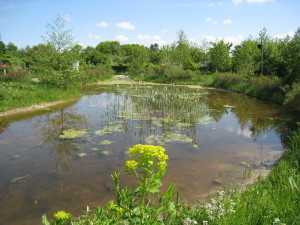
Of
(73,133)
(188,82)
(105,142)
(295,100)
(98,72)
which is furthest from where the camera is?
(98,72)

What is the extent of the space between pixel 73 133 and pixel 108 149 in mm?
1801

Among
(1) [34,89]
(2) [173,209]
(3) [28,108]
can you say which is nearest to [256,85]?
(1) [34,89]

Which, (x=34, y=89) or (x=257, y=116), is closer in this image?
(x=257, y=116)

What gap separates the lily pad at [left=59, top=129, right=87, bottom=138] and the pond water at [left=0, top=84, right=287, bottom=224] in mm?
17

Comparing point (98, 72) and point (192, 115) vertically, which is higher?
point (98, 72)

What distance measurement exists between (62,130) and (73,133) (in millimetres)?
590

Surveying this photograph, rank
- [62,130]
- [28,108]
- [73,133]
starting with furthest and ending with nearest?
[28,108], [62,130], [73,133]

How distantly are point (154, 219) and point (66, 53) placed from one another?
43.1 ft

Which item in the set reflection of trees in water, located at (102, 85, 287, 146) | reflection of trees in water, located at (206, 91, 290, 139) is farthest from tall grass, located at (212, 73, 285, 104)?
reflection of trees in water, located at (102, 85, 287, 146)

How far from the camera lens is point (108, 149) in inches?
226

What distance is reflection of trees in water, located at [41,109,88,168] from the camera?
5.48 metres

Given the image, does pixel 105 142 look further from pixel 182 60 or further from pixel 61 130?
pixel 182 60

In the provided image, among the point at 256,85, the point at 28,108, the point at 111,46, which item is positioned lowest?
the point at 28,108

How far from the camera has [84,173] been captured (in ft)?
15.0
